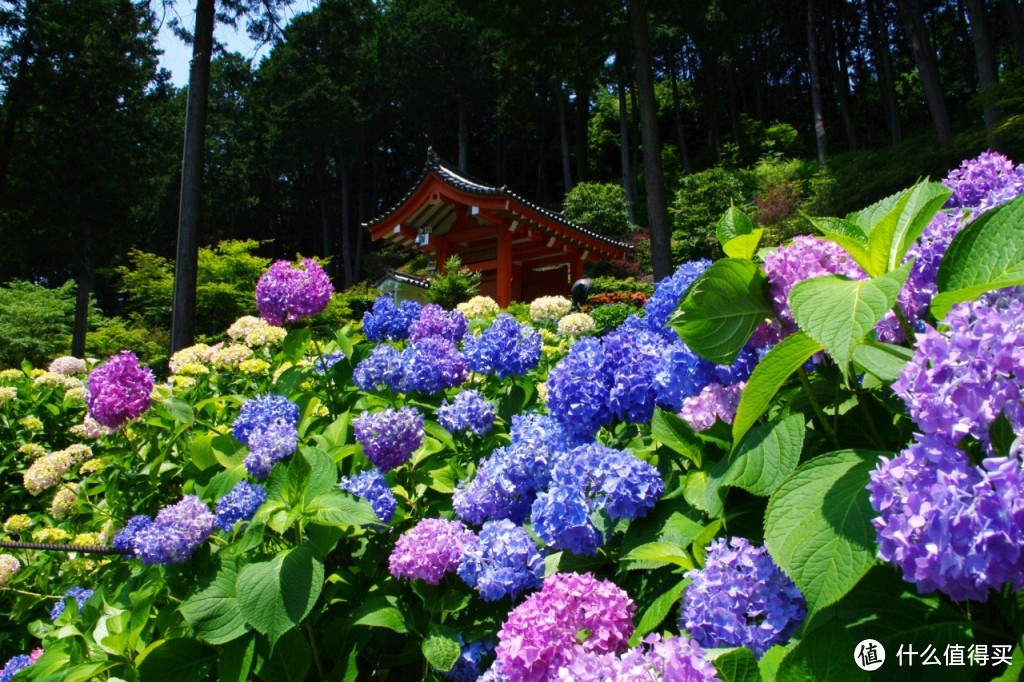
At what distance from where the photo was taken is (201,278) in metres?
19.1

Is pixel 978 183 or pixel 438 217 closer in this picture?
pixel 978 183

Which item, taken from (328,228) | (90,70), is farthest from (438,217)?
(328,228)

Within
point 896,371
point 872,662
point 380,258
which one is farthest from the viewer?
point 380,258

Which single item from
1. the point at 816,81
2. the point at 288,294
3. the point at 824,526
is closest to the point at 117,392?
the point at 288,294

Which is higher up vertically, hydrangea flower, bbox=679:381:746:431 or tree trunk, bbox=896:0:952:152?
tree trunk, bbox=896:0:952:152

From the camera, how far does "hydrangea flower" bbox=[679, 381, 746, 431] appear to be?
1251 millimetres

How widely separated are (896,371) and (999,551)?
32 centimetres

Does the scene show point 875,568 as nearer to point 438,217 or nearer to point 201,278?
point 438,217

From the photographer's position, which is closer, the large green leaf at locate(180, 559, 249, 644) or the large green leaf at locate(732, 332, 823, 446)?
the large green leaf at locate(732, 332, 823, 446)

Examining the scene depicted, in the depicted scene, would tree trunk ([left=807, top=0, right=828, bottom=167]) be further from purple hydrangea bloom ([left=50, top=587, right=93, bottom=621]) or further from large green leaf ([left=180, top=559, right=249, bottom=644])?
large green leaf ([left=180, top=559, right=249, bottom=644])

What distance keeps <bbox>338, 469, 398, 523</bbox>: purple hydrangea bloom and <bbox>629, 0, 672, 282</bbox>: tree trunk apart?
9.70 m

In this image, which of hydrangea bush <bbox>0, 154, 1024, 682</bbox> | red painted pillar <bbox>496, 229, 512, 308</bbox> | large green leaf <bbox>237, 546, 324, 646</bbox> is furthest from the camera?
red painted pillar <bbox>496, 229, 512, 308</bbox>

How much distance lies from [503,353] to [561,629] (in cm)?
116

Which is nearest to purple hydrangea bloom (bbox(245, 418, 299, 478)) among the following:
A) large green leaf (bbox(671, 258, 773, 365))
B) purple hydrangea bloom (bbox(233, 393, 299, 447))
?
purple hydrangea bloom (bbox(233, 393, 299, 447))
